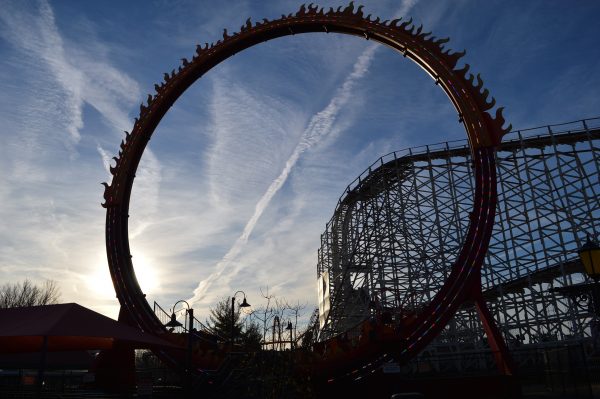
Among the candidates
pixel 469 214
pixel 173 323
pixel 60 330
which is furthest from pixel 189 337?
pixel 469 214

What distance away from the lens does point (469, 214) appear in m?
12.3

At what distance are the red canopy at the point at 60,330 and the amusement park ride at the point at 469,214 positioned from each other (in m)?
2.05

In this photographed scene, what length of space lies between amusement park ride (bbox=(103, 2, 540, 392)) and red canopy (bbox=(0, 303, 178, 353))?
6.71ft

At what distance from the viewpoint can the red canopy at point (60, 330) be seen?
9.73m

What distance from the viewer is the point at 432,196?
25922 millimetres

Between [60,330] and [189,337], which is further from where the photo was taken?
[189,337]

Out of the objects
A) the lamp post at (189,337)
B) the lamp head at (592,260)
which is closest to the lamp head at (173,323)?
the lamp post at (189,337)

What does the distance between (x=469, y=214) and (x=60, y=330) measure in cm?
963

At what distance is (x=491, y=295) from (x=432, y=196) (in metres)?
6.23

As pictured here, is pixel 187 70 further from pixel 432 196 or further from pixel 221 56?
pixel 432 196

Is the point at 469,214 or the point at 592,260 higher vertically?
the point at 469,214

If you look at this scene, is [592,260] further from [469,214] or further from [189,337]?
[189,337]

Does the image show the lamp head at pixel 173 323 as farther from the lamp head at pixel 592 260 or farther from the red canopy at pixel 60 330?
the lamp head at pixel 592 260

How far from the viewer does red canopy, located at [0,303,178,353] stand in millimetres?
9734
